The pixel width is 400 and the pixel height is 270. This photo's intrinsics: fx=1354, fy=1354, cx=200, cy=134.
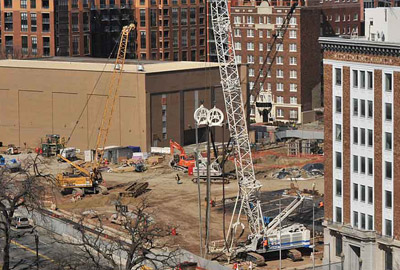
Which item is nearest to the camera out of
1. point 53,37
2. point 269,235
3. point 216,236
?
point 269,235

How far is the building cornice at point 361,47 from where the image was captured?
3167 inches

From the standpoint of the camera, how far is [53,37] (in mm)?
181000

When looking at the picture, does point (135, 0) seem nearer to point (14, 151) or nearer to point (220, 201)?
point (14, 151)

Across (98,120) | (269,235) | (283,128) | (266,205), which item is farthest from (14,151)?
(269,235)

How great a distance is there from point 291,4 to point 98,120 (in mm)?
35853

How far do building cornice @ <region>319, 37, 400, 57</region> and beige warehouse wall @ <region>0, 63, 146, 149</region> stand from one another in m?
53.4

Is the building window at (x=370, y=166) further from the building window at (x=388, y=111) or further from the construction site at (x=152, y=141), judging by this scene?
the construction site at (x=152, y=141)

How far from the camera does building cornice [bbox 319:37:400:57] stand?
8044 centimetres

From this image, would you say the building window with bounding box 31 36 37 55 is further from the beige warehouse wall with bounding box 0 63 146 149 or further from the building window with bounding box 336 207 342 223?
the building window with bounding box 336 207 342 223

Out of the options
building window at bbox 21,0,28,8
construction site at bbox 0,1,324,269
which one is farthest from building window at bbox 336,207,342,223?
building window at bbox 21,0,28,8

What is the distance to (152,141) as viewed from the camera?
138m

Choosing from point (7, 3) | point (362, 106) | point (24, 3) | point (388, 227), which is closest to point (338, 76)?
point (362, 106)

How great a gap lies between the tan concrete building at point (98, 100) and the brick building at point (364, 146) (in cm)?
5263

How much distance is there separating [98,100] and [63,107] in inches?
190
